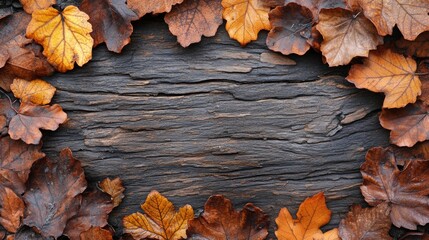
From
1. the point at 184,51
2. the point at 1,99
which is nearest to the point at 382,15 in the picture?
the point at 184,51

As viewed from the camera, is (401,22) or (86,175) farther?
(86,175)

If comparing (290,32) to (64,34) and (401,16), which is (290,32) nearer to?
(401,16)

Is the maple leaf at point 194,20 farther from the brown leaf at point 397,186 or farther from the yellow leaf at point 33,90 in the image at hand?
the brown leaf at point 397,186

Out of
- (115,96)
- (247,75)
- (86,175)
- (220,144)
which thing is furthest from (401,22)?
(86,175)

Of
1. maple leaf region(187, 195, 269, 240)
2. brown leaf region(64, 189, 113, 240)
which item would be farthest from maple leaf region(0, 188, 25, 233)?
maple leaf region(187, 195, 269, 240)

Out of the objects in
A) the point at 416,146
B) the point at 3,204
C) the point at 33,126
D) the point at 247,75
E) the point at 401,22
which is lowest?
the point at 3,204

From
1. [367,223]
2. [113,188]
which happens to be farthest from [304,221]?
[113,188]

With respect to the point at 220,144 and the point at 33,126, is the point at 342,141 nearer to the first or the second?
the point at 220,144

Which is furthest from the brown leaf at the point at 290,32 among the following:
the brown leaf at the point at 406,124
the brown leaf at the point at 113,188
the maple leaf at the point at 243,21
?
the brown leaf at the point at 113,188

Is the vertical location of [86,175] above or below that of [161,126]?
below
